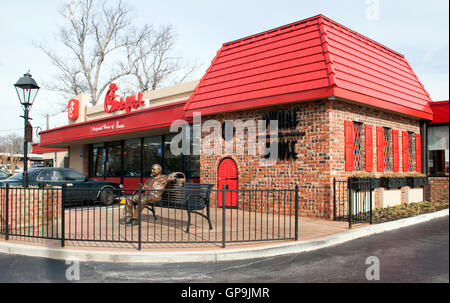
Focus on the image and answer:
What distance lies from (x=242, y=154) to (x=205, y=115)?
78.9 inches

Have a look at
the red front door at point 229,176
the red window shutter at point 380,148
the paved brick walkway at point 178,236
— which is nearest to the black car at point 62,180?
the red front door at point 229,176

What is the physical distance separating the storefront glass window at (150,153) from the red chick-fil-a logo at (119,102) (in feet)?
5.87

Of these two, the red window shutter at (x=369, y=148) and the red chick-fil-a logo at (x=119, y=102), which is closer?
the red window shutter at (x=369, y=148)

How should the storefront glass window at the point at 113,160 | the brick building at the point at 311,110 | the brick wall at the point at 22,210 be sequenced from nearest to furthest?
the brick wall at the point at 22,210
the brick building at the point at 311,110
the storefront glass window at the point at 113,160

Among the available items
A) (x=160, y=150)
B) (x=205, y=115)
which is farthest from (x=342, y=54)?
(x=160, y=150)

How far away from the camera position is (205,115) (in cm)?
1243

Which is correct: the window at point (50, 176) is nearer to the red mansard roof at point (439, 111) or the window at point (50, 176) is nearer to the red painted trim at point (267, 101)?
the red painted trim at point (267, 101)

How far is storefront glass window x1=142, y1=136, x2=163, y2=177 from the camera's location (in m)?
16.8

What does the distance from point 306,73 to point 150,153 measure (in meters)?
9.55

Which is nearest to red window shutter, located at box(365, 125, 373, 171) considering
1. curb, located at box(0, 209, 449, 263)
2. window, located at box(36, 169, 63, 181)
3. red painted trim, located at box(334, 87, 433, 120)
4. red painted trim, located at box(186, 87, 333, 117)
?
red painted trim, located at box(334, 87, 433, 120)

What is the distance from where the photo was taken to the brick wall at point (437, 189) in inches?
541

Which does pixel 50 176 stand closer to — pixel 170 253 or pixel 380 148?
pixel 170 253

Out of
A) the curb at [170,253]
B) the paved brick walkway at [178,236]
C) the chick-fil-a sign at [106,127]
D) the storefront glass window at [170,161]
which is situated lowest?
the curb at [170,253]
